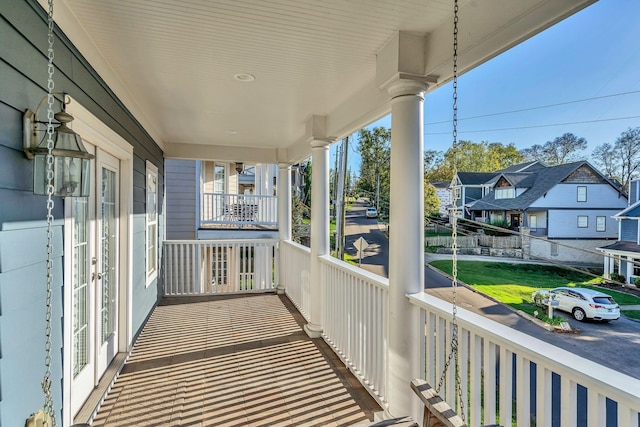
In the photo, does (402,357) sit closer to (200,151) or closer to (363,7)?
(363,7)

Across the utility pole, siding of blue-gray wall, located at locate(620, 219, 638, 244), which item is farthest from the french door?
the utility pole

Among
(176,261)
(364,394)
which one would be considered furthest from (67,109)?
(176,261)

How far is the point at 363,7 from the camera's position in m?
1.83

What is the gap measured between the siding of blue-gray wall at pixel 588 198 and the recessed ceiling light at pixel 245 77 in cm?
231

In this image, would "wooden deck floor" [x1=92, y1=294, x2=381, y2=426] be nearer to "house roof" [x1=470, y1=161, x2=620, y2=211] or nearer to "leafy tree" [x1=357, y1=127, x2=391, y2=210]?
"house roof" [x1=470, y1=161, x2=620, y2=211]

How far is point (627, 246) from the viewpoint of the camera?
3.66ft

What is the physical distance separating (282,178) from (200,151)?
4.88 feet

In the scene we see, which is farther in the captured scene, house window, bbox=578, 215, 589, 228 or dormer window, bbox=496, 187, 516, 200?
dormer window, bbox=496, 187, 516, 200

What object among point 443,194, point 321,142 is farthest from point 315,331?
point 443,194

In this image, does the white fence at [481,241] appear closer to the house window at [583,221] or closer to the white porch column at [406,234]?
the white porch column at [406,234]

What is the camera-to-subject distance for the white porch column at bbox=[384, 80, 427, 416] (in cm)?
218

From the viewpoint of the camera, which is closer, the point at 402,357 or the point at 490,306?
the point at 490,306

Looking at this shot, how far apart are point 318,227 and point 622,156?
3.19 m

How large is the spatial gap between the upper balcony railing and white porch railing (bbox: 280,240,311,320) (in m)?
0.64
